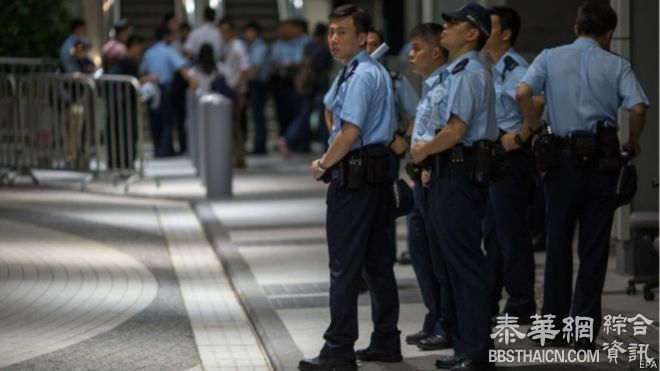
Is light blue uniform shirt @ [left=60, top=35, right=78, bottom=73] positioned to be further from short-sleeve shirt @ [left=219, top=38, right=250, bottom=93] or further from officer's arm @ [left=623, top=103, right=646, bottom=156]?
officer's arm @ [left=623, top=103, right=646, bottom=156]

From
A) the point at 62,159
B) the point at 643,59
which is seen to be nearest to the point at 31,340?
the point at 643,59

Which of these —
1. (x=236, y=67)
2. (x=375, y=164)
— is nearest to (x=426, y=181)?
(x=375, y=164)

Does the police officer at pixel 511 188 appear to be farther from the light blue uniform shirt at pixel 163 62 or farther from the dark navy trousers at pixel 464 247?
the light blue uniform shirt at pixel 163 62

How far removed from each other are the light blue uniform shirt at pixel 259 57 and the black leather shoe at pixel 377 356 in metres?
16.3

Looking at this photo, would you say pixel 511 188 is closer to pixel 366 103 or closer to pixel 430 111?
pixel 430 111

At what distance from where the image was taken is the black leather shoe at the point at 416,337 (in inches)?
363

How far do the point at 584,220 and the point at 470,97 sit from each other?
1.32 meters

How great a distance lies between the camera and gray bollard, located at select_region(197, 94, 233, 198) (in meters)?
18.2

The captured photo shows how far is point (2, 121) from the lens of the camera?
1973 cm

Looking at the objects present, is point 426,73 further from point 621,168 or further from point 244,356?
point 244,356

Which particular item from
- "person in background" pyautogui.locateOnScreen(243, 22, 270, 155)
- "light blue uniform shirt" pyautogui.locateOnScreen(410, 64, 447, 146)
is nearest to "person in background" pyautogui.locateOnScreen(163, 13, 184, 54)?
"person in background" pyautogui.locateOnScreen(243, 22, 270, 155)

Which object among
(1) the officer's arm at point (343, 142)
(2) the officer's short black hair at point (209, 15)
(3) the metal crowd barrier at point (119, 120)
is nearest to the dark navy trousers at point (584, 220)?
(1) the officer's arm at point (343, 142)

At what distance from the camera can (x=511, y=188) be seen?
382 inches

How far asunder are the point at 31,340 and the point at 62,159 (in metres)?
10.1
